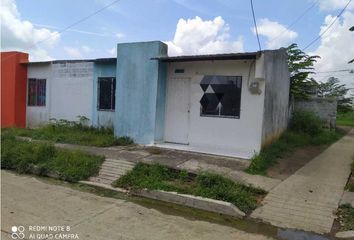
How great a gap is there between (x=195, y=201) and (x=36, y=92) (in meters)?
11.4

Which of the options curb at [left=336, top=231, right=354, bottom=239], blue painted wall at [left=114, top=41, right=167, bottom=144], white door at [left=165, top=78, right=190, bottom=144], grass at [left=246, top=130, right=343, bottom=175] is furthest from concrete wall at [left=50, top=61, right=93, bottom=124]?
curb at [left=336, top=231, right=354, bottom=239]

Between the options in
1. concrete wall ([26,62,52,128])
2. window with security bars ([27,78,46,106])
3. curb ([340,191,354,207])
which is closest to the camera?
curb ([340,191,354,207])

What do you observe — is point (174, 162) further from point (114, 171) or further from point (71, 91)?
point (71, 91)

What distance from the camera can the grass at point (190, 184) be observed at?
6609 millimetres

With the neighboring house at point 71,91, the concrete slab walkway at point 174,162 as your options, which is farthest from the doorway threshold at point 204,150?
the neighboring house at point 71,91

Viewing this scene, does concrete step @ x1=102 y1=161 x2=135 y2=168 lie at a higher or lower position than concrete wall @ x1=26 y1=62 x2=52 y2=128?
lower

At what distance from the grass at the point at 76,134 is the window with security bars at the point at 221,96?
9.68ft

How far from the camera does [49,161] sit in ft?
A: 29.5

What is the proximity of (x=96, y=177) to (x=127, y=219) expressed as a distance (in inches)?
110

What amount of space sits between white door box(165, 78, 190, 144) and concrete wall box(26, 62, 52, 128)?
6.29m

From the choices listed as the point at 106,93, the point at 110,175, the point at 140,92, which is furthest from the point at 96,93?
the point at 110,175

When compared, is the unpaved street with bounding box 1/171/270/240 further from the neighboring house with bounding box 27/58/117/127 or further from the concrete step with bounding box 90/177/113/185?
the neighboring house with bounding box 27/58/117/127

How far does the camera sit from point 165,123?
11.4 m

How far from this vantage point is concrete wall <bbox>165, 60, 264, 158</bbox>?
9.87 meters
